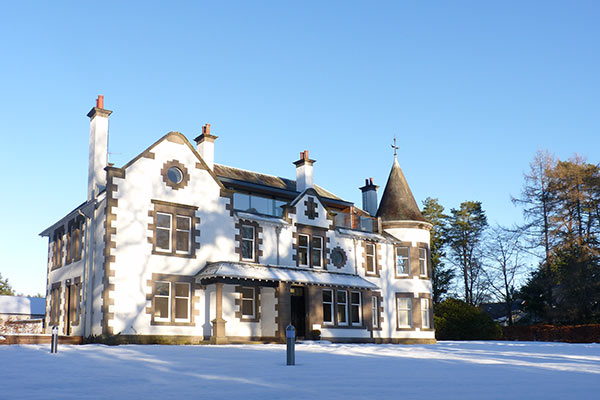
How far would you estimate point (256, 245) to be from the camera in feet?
96.1

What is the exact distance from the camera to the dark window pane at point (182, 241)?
1054 inches

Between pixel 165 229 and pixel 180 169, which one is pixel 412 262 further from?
pixel 165 229

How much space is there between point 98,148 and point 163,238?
5.14 metres

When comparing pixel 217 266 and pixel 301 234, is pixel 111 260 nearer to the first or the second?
pixel 217 266

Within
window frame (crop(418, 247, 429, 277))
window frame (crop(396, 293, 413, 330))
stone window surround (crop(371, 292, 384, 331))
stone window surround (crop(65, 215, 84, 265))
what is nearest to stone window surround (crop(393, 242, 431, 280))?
window frame (crop(418, 247, 429, 277))

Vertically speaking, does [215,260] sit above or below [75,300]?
above

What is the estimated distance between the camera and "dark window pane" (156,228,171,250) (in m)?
26.2

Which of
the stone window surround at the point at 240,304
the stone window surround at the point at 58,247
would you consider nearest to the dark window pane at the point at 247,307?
the stone window surround at the point at 240,304

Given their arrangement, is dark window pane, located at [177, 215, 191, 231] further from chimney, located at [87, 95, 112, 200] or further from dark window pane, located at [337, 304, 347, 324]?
dark window pane, located at [337, 304, 347, 324]

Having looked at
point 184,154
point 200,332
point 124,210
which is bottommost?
point 200,332

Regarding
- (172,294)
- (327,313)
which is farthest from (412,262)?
(172,294)

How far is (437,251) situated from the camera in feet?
184

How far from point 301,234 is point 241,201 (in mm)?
3776

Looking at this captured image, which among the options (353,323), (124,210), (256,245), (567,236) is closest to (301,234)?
(256,245)
